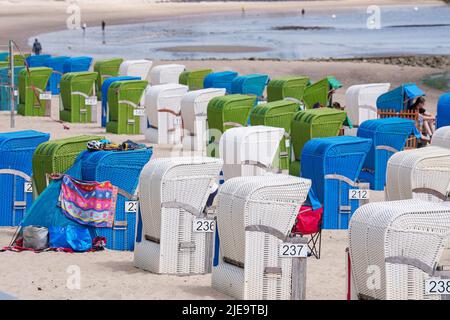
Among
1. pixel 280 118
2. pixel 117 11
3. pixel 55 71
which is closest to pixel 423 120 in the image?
pixel 280 118

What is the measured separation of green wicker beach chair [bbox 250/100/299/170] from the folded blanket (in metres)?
6.66

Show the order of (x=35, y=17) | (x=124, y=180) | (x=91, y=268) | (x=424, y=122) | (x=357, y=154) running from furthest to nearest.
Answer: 1. (x=35, y=17)
2. (x=424, y=122)
3. (x=357, y=154)
4. (x=124, y=180)
5. (x=91, y=268)

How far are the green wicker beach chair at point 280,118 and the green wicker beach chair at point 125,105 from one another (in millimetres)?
5799

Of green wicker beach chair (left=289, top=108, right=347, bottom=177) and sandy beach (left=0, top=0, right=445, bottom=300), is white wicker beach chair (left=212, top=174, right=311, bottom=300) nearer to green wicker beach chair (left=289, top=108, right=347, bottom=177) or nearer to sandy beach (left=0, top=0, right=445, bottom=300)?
sandy beach (left=0, top=0, right=445, bottom=300)

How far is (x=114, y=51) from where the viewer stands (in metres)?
60.8

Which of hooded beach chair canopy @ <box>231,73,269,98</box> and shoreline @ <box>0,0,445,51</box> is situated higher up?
hooded beach chair canopy @ <box>231,73,269,98</box>

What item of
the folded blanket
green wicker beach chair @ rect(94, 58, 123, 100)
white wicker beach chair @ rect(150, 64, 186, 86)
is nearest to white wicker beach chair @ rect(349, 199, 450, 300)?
the folded blanket

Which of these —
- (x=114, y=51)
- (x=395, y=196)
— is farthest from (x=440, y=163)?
(x=114, y=51)

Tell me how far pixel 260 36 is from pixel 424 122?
52275 mm

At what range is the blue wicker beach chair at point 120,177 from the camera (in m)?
15.4

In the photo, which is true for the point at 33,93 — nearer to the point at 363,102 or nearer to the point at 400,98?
the point at 363,102

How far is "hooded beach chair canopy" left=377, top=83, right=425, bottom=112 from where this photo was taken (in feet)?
82.9

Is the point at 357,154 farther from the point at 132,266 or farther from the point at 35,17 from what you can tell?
the point at 35,17

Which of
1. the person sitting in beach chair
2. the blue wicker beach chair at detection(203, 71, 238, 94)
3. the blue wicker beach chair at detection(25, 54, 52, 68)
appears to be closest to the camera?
the person sitting in beach chair
